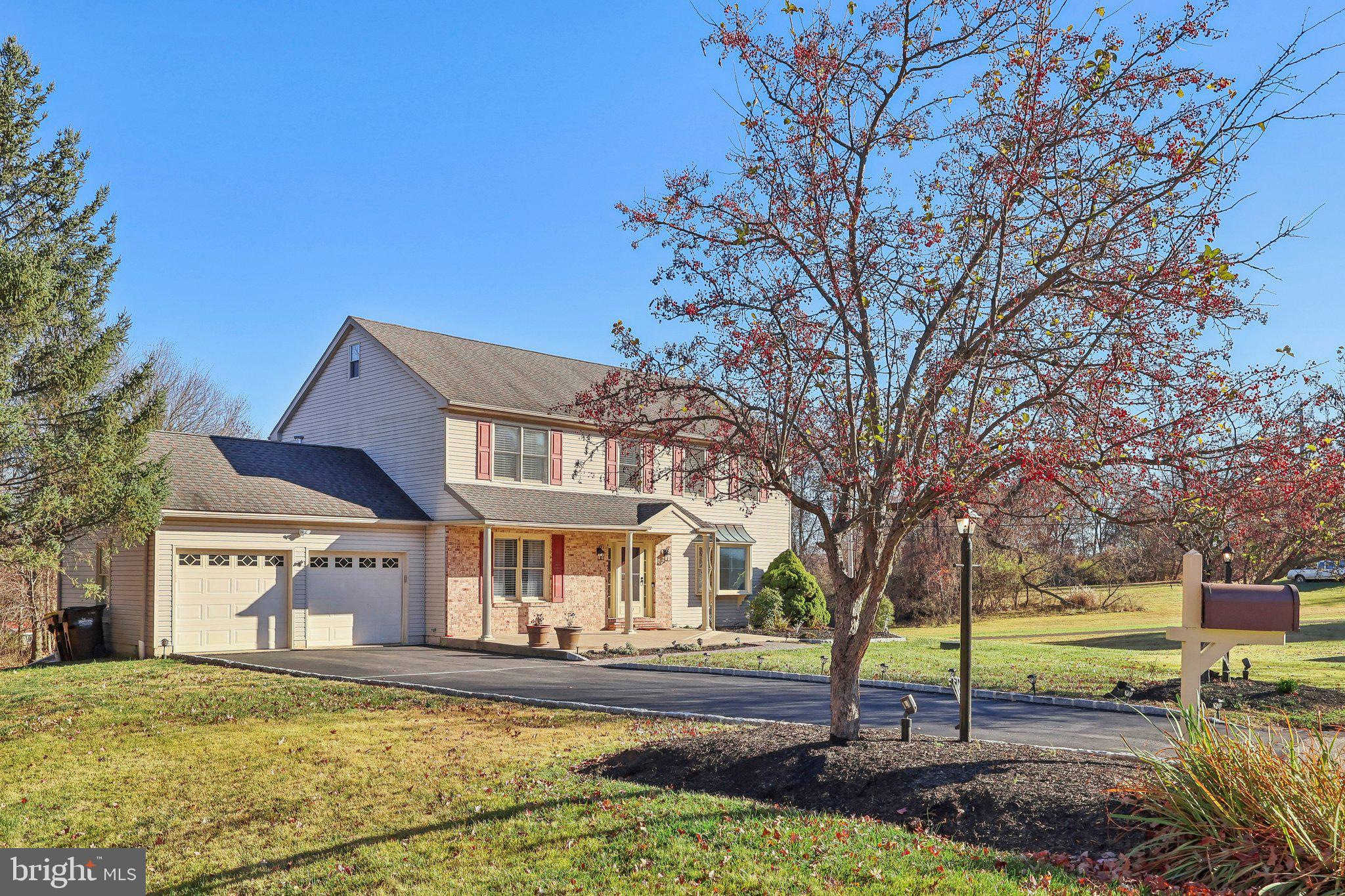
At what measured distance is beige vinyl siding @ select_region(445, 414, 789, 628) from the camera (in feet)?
79.4

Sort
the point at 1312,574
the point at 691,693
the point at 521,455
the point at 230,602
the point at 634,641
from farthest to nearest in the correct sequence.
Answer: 1. the point at 1312,574
2. the point at 521,455
3. the point at 634,641
4. the point at 230,602
5. the point at 691,693

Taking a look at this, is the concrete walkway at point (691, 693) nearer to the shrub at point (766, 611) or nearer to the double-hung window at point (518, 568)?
the double-hung window at point (518, 568)

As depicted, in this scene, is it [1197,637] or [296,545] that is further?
[296,545]

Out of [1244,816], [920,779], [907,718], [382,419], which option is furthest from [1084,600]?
[1244,816]

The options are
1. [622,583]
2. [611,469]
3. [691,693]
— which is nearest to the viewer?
[691,693]

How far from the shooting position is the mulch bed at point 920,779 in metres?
6.35

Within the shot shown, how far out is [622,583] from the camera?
27750 millimetres

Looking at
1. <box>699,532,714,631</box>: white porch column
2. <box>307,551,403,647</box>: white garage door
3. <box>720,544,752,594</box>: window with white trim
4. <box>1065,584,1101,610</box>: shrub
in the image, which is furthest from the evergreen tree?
<box>1065,584,1101,610</box>: shrub

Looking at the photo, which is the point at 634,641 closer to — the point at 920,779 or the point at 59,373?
the point at 59,373

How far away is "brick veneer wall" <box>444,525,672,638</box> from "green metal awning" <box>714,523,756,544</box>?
7.28 feet

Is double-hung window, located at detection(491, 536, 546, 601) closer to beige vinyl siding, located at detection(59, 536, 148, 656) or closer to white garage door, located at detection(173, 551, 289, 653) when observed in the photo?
white garage door, located at detection(173, 551, 289, 653)

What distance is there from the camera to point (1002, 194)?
7938 millimetres

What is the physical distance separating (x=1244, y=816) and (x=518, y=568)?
816 inches

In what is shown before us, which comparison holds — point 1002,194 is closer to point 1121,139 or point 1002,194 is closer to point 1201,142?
point 1121,139
